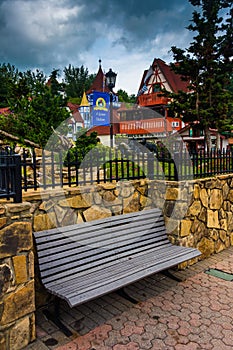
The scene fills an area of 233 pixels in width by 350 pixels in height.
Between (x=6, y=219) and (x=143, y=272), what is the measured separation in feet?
5.33

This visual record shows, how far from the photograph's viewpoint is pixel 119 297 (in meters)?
3.63

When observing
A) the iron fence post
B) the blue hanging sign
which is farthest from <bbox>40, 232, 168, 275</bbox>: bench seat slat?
the blue hanging sign

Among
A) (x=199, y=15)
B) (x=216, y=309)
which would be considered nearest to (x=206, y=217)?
(x=216, y=309)

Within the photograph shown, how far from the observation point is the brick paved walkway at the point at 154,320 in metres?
2.75

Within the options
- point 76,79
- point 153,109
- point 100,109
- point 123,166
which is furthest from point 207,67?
point 76,79

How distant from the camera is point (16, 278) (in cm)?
264

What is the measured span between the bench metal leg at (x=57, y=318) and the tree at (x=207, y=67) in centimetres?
1162

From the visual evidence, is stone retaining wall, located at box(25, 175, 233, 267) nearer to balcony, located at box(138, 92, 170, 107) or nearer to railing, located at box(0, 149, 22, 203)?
railing, located at box(0, 149, 22, 203)

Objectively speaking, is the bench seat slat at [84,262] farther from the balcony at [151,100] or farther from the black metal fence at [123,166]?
the balcony at [151,100]

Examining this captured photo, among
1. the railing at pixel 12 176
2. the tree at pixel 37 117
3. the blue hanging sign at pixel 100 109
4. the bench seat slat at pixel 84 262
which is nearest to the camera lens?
the railing at pixel 12 176

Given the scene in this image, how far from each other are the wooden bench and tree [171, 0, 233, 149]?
10.3m

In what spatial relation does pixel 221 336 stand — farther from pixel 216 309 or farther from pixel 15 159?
pixel 15 159

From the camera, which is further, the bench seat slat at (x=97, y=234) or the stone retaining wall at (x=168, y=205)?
the stone retaining wall at (x=168, y=205)

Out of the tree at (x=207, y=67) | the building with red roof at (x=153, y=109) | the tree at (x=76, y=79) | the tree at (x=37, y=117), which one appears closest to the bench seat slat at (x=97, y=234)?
the tree at (x=37, y=117)
